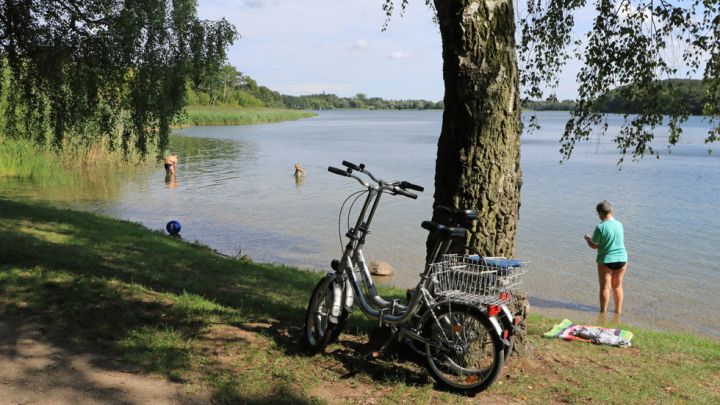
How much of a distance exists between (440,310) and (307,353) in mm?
1290

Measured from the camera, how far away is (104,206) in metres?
19.0

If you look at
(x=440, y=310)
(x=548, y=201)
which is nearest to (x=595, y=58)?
(x=440, y=310)

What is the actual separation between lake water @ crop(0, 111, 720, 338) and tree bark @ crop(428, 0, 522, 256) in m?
5.71

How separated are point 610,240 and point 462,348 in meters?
5.84

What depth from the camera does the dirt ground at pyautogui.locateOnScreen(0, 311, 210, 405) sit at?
157 inches

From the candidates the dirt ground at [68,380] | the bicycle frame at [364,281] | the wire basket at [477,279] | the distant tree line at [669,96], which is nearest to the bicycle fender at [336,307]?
the bicycle frame at [364,281]

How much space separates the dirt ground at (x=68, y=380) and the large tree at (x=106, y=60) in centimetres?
596

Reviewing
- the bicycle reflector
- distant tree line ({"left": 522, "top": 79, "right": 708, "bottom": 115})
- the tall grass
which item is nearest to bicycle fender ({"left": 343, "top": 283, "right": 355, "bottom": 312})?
the bicycle reflector

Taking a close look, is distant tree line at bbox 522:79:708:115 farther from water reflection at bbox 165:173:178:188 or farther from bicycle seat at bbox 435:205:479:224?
water reflection at bbox 165:173:178:188

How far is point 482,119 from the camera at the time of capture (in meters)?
4.65

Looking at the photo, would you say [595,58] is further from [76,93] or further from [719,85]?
[76,93]

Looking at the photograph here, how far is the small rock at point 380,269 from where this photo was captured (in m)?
11.9

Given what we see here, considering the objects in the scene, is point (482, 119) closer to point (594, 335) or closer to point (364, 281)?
point (364, 281)

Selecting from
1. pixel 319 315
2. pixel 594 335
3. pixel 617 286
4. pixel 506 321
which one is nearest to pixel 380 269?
pixel 617 286
